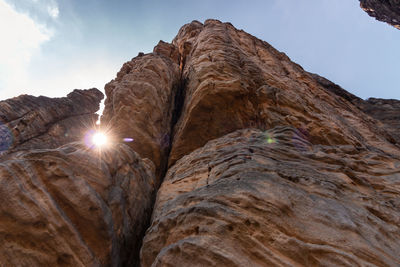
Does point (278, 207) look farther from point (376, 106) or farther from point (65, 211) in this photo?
point (376, 106)

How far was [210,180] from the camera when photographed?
9.48m

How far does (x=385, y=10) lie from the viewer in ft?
180

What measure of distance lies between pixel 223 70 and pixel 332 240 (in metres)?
15.2

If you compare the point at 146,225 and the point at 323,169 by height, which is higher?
the point at 323,169

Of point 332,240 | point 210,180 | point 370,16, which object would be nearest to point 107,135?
point 210,180

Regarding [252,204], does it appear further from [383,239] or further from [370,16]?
[370,16]

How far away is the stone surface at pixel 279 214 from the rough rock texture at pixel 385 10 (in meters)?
59.6

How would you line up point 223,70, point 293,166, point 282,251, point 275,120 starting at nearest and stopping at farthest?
point 282,251
point 293,166
point 275,120
point 223,70

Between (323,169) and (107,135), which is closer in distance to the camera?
(323,169)

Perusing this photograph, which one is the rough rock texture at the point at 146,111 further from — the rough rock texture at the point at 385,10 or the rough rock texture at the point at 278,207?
the rough rock texture at the point at 385,10

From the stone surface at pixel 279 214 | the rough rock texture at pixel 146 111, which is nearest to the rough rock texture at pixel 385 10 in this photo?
the rough rock texture at pixel 146 111

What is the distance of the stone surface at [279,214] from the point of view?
563 cm

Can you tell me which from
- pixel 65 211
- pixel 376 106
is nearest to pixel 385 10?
pixel 376 106

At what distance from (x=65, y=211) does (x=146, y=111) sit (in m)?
11.5
